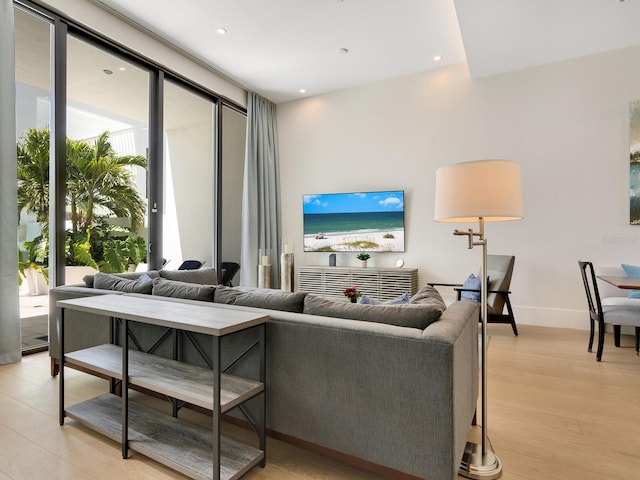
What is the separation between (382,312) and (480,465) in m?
0.79

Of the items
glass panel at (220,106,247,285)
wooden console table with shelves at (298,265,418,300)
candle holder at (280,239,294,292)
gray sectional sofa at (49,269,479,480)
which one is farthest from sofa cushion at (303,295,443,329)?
glass panel at (220,106,247,285)

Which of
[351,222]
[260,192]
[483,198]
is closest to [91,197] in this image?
[260,192]

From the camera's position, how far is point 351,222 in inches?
208

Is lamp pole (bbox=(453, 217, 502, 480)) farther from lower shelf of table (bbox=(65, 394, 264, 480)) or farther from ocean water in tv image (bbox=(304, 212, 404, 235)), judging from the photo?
ocean water in tv image (bbox=(304, 212, 404, 235))

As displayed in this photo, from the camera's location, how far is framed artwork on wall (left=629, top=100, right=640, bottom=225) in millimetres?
3828

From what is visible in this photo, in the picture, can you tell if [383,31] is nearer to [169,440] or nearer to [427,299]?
[427,299]

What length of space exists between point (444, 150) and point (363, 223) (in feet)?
4.77

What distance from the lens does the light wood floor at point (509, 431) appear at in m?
1.60

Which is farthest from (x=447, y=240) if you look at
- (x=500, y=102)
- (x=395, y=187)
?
(x=500, y=102)

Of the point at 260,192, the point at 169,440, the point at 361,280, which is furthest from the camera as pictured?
the point at 260,192

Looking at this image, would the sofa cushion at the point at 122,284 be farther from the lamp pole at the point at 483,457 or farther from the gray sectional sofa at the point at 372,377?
the lamp pole at the point at 483,457

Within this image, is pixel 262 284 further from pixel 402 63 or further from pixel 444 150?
pixel 402 63

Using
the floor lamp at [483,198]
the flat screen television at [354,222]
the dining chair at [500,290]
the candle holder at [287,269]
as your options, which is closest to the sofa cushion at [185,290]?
the floor lamp at [483,198]

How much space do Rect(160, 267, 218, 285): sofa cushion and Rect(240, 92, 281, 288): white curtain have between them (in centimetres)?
157
